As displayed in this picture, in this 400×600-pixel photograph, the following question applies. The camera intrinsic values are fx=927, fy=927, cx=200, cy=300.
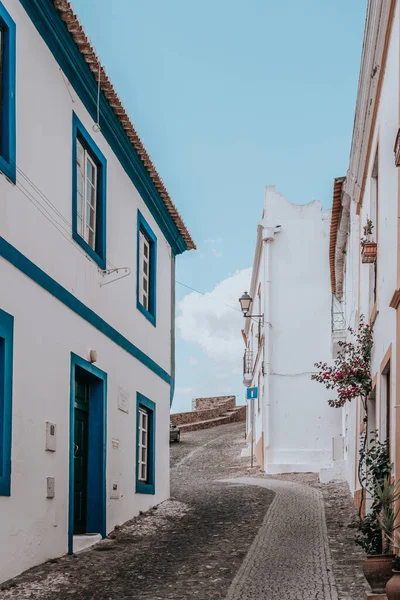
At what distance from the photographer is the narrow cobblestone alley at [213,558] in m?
8.08

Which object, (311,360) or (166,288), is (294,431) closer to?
(311,360)

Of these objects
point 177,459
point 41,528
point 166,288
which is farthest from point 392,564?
point 177,459

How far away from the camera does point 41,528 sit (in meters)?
8.98

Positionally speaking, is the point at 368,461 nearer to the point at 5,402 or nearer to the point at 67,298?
the point at 67,298

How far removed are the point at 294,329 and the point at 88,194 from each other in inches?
532

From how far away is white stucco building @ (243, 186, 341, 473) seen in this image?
23578 millimetres

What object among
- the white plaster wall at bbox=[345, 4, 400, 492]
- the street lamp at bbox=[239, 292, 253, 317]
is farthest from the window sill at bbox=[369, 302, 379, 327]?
the street lamp at bbox=[239, 292, 253, 317]

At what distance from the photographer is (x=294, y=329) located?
24250 millimetres

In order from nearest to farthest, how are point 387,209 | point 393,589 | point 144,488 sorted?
point 393,589, point 387,209, point 144,488

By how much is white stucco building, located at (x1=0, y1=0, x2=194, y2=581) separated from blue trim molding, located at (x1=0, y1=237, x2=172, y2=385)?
0.02 m

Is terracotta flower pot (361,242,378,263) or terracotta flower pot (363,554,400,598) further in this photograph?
terracotta flower pot (361,242,378,263)

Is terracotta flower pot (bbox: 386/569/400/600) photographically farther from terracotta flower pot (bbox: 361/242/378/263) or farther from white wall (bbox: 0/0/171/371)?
terracotta flower pot (bbox: 361/242/378/263)

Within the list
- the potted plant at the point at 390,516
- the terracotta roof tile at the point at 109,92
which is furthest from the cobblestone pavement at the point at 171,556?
the terracotta roof tile at the point at 109,92

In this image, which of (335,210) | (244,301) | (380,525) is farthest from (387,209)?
(244,301)
